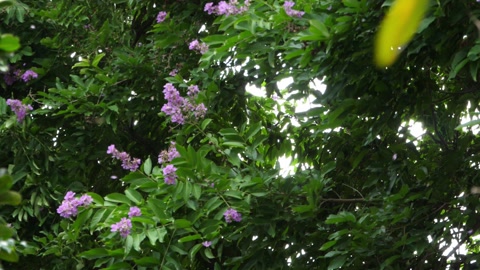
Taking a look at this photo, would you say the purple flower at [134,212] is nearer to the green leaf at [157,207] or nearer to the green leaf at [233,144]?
the green leaf at [157,207]

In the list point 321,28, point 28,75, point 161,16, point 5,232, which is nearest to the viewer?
point 5,232

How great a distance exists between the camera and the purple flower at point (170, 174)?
3430 millimetres

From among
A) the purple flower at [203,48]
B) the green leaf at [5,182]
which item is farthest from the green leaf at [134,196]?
the green leaf at [5,182]

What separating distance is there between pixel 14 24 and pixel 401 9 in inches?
195

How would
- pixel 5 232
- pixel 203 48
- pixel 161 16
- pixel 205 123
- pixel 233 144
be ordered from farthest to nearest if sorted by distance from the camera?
pixel 161 16 → pixel 203 48 → pixel 205 123 → pixel 233 144 → pixel 5 232

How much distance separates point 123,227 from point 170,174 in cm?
29

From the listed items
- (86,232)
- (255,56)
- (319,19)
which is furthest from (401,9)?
(86,232)

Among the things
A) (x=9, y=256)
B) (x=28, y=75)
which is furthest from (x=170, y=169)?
(x=9, y=256)

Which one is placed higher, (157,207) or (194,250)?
(157,207)

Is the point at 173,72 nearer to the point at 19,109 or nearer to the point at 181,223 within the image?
the point at 19,109

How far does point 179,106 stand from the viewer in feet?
12.6

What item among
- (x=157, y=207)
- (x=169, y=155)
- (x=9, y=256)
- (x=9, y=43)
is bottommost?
(x=9, y=256)

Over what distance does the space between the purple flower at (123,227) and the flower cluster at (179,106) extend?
58 centimetres

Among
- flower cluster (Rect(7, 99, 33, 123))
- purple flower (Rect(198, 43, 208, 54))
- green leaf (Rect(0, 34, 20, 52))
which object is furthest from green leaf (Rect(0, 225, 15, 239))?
flower cluster (Rect(7, 99, 33, 123))
